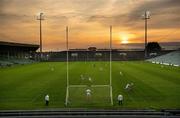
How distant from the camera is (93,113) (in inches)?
773

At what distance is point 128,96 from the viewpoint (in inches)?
1013

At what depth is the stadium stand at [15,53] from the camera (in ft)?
238

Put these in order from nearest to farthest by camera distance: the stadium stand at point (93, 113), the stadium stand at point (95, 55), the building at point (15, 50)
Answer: the stadium stand at point (93, 113) < the building at point (15, 50) < the stadium stand at point (95, 55)

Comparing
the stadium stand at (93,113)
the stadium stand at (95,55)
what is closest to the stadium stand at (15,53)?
the stadium stand at (95,55)

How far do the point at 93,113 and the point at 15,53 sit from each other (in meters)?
74.1

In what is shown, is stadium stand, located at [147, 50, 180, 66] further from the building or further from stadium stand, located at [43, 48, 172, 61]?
the building

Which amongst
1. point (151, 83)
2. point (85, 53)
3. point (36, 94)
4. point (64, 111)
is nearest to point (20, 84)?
point (36, 94)

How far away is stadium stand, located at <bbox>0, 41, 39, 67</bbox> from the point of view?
72575 mm

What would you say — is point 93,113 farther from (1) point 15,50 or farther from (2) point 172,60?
(1) point 15,50

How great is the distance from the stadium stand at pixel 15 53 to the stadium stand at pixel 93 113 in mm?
45927

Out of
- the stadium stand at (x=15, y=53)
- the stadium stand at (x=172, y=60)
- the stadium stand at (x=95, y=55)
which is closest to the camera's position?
the stadium stand at (x=172, y=60)

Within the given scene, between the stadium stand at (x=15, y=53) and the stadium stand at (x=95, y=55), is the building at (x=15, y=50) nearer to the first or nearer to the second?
the stadium stand at (x=15, y=53)

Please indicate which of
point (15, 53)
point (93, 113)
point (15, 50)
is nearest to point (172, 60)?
point (15, 50)

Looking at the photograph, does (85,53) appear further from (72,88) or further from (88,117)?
(88,117)
